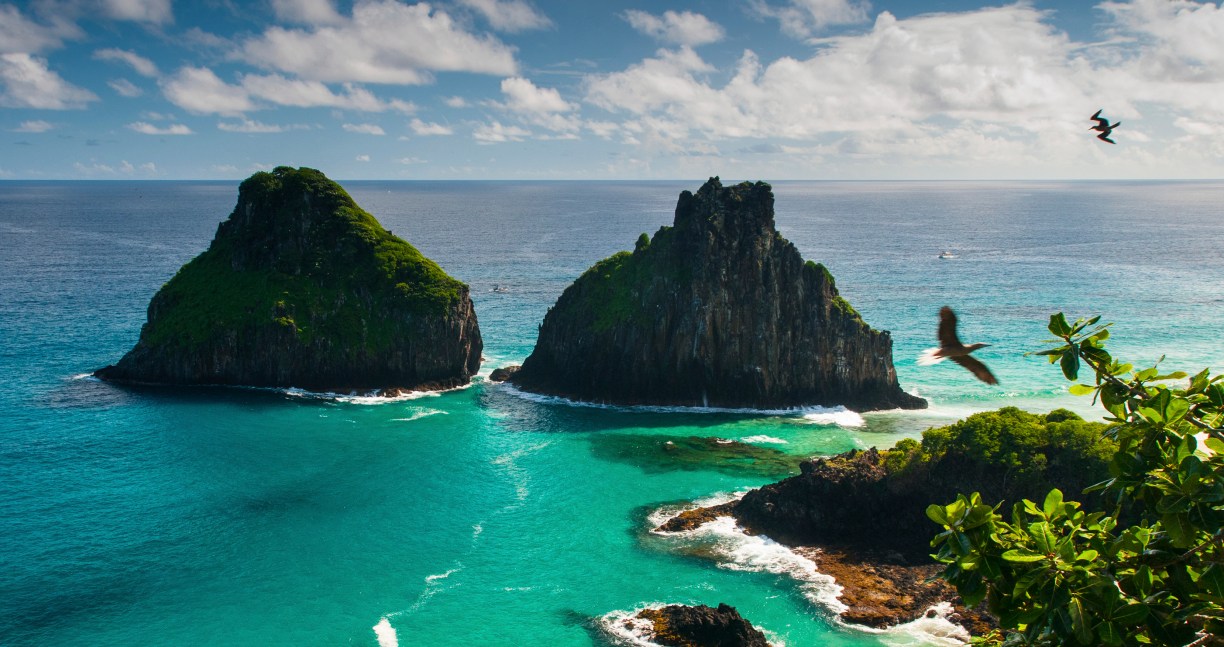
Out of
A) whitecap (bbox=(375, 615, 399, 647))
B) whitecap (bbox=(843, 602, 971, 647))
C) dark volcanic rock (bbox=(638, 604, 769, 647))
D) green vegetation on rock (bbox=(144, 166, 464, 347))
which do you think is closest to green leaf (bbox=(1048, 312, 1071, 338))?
dark volcanic rock (bbox=(638, 604, 769, 647))

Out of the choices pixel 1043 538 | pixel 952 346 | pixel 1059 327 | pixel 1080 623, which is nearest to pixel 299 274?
pixel 952 346

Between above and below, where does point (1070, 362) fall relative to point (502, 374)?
above

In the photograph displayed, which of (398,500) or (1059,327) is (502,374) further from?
(1059,327)

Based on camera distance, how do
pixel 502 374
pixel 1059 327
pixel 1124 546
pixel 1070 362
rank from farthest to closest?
pixel 502 374 < pixel 1124 546 < pixel 1059 327 < pixel 1070 362

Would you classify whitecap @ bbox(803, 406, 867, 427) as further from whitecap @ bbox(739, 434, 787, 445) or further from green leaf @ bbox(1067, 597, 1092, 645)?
green leaf @ bbox(1067, 597, 1092, 645)

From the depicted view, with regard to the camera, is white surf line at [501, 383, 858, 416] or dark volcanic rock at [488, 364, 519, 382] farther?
dark volcanic rock at [488, 364, 519, 382]
